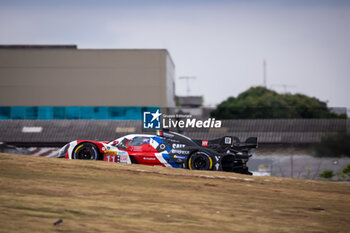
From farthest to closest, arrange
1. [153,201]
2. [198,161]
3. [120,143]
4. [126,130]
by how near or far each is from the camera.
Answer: [126,130] → [120,143] → [198,161] → [153,201]

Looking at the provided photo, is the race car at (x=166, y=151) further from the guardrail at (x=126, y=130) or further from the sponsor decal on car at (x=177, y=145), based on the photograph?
the guardrail at (x=126, y=130)

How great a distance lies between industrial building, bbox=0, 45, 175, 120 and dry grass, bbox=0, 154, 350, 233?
3903 centimetres

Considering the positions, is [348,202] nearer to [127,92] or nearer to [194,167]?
[194,167]

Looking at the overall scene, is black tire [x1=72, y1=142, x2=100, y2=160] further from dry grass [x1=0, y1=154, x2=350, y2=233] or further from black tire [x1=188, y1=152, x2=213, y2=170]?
black tire [x1=188, y1=152, x2=213, y2=170]

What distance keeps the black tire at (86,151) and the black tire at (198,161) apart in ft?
9.46

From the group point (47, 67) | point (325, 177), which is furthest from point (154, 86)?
point (325, 177)

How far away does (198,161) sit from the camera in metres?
18.4

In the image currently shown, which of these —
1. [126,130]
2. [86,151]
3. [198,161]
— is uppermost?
[126,130]

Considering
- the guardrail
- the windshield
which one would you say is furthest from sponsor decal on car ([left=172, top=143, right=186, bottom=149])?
the guardrail

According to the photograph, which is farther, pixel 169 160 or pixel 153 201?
pixel 169 160

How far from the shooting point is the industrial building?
180ft

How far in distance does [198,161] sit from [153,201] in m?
7.08

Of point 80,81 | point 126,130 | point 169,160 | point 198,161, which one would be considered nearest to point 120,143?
point 169,160

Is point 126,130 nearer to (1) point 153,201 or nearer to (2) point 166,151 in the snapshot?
(2) point 166,151
